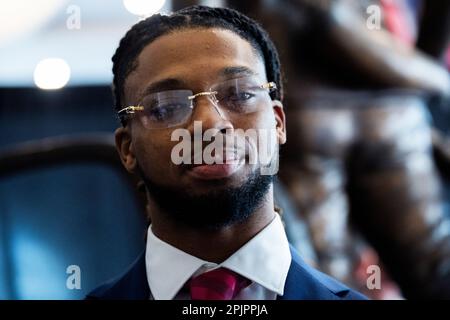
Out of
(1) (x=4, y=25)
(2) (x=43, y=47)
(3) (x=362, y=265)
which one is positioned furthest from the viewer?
(1) (x=4, y=25)

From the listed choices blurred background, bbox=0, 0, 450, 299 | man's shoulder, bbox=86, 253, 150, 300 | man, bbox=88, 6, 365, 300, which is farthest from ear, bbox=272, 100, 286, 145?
blurred background, bbox=0, 0, 450, 299

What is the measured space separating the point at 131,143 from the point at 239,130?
8 cm

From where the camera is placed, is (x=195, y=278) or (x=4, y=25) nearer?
(x=195, y=278)

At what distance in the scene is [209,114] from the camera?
1.85 ft

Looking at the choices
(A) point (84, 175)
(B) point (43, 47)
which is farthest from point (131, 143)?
(A) point (84, 175)

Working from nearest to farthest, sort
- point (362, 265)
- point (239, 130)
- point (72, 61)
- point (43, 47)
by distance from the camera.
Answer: point (239, 130)
point (362, 265)
point (43, 47)
point (72, 61)

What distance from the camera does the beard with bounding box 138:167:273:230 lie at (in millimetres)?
562

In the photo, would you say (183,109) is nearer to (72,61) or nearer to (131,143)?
(131,143)

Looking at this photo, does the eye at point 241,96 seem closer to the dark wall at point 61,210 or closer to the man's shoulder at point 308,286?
the man's shoulder at point 308,286

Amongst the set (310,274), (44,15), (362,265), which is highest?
(44,15)

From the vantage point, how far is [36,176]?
6.15 feet

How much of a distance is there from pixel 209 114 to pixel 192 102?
0.01 metres

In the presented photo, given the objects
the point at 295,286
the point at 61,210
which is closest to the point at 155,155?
the point at 295,286

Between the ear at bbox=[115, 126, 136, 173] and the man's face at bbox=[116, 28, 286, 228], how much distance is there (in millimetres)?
20
